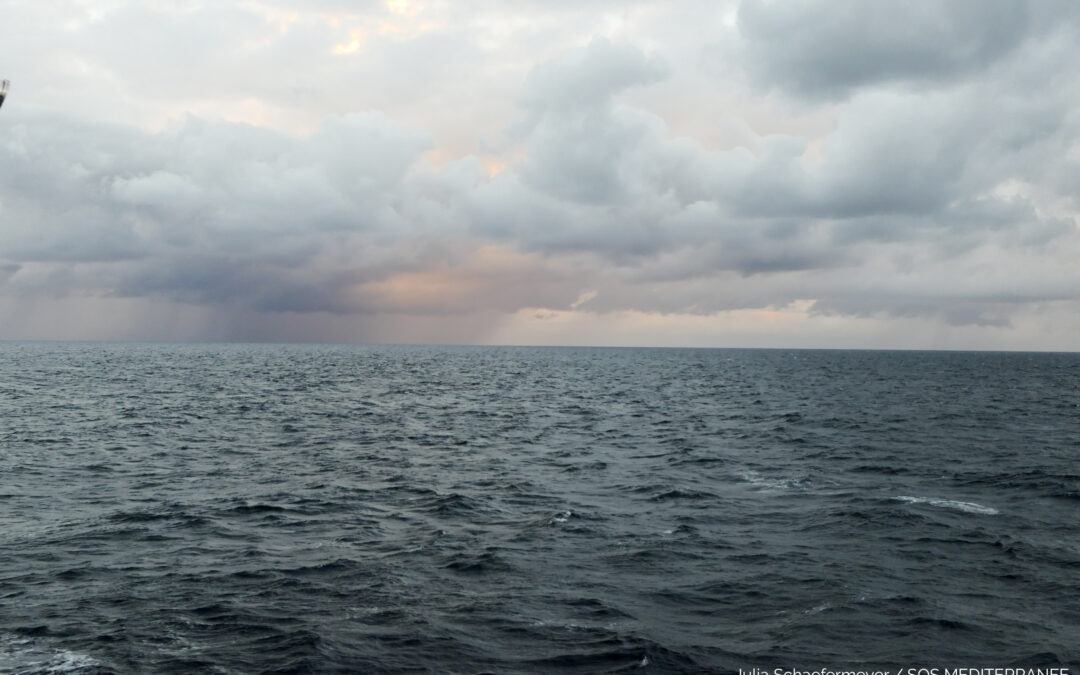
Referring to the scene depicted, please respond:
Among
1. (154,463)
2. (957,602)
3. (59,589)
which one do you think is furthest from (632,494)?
(154,463)

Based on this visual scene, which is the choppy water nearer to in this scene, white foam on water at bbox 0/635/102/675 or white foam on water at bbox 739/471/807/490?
white foam on water at bbox 0/635/102/675

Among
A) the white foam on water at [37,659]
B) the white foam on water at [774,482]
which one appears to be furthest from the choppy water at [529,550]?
the white foam on water at [774,482]

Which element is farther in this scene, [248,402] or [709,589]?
[248,402]

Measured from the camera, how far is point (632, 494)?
119 feet

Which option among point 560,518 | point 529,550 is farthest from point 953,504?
point 529,550

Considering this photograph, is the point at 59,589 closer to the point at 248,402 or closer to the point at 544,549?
the point at 544,549

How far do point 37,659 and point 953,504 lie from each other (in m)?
36.6

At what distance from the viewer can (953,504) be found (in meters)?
33.3

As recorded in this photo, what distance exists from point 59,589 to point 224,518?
349 inches

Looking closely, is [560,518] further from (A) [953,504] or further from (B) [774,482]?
(A) [953,504]

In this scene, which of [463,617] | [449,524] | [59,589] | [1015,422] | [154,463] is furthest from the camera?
[1015,422]

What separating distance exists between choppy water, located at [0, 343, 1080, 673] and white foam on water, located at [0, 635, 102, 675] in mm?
71

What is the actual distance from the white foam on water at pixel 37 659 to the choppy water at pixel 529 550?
71 millimetres

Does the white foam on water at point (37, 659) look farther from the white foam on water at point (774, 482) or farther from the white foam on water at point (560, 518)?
the white foam on water at point (774, 482)
